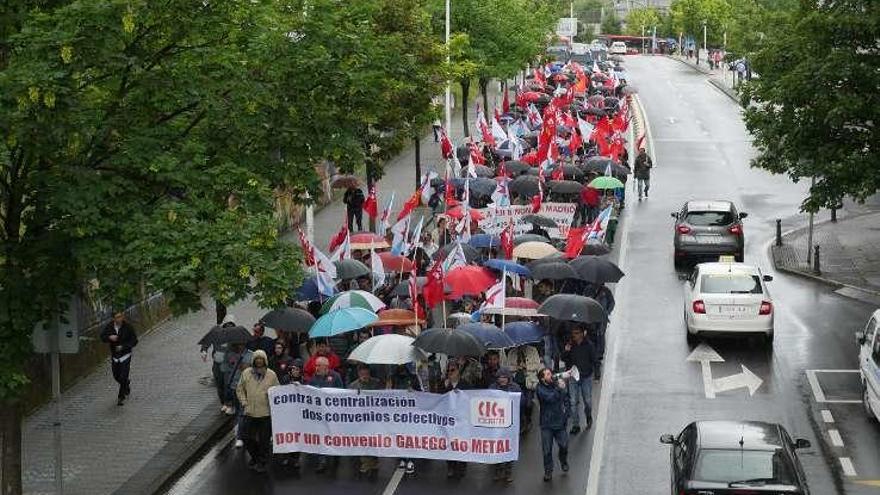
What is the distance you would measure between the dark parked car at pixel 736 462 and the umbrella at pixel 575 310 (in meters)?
5.20

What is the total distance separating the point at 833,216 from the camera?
4097 cm

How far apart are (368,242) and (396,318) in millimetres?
6244

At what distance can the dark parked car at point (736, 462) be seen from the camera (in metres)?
14.9

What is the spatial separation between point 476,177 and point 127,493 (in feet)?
62.5

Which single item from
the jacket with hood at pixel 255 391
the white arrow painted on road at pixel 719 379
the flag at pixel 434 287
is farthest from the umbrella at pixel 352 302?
the white arrow painted on road at pixel 719 379

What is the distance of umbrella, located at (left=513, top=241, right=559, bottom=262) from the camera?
27547mm

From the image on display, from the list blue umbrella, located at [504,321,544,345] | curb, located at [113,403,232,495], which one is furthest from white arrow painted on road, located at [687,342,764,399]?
curb, located at [113,403,232,495]

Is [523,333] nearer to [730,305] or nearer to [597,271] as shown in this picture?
[597,271]

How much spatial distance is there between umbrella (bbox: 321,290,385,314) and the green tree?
9.90m

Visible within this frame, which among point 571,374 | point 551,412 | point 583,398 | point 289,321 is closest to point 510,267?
point 583,398

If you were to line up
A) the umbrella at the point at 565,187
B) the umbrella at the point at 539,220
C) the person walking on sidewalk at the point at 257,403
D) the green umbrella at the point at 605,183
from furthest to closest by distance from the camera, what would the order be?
the green umbrella at the point at 605,183 → the umbrella at the point at 565,187 → the umbrella at the point at 539,220 → the person walking on sidewalk at the point at 257,403

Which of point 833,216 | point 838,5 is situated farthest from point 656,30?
point 838,5

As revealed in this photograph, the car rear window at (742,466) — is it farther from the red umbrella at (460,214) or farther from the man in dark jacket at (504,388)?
the red umbrella at (460,214)

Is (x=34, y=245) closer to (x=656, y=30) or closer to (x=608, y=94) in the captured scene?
(x=608, y=94)
